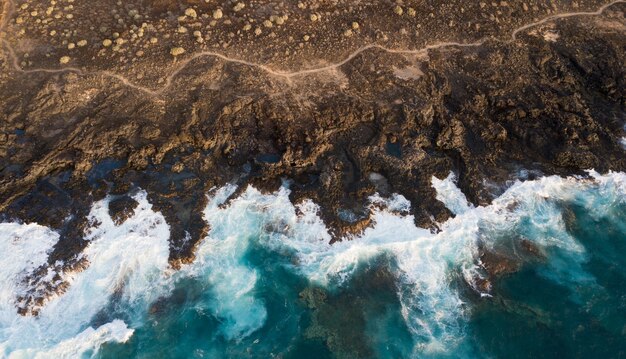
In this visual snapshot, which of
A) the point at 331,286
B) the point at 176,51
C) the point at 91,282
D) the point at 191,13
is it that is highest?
→ the point at 191,13

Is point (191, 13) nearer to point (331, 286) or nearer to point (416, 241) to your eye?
point (331, 286)

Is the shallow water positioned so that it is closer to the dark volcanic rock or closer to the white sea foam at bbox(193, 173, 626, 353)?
the white sea foam at bbox(193, 173, 626, 353)

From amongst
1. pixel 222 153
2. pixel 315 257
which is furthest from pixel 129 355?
pixel 222 153

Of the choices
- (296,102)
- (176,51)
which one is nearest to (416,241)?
(296,102)

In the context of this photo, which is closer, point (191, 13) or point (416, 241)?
point (416, 241)

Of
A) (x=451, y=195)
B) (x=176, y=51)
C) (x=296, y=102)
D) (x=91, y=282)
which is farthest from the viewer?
(x=176, y=51)

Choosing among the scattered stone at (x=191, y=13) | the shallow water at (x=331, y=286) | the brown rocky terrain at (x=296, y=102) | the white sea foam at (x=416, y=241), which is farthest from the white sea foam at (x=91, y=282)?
the scattered stone at (x=191, y=13)

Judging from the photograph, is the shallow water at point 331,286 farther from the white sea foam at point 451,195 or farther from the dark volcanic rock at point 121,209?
the dark volcanic rock at point 121,209
